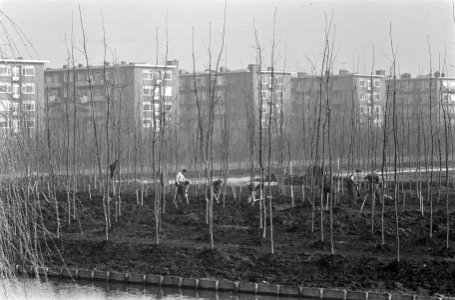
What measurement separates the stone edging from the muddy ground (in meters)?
0.36

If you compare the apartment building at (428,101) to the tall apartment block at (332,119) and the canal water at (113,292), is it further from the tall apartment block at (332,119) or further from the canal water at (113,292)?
the canal water at (113,292)

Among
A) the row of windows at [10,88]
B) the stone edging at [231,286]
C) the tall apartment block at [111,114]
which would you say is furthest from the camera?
the tall apartment block at [111,114]

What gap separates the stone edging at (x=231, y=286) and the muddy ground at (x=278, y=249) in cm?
36

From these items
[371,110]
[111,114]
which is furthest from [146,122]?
[371,110]

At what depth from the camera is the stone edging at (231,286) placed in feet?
40.9

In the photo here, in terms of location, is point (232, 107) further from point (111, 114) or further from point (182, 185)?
point (182, 185)

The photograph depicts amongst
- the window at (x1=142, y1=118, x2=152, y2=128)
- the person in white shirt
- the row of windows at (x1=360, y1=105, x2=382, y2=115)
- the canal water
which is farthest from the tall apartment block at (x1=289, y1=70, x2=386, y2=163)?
the window at (x1=142, y1=118, x2=152, y2=128)

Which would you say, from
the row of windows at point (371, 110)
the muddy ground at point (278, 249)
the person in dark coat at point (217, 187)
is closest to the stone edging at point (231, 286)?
the muddy ground at point (278, 249)

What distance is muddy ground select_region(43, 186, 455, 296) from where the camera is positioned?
1353 centimetres

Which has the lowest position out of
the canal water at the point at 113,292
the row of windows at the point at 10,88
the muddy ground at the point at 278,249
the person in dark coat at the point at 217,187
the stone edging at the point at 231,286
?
the canal water at the point at 113,292

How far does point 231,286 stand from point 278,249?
252cm

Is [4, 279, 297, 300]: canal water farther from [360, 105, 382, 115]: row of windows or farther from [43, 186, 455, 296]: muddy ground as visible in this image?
[360, 105, 382, 115]: row of windows

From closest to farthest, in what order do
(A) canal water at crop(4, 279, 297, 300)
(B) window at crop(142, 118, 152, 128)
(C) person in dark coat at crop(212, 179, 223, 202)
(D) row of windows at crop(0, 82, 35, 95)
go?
(D) row of windows at crop(0, 82, 35, 95)
(A) canal water at crop(4, 279, 297, 300)
(C) person in dark coat at crop(212, 179, 223, 202)
(B) window at crop(142, 118, 152, 128)

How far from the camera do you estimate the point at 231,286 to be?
13570mm
